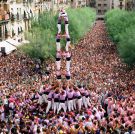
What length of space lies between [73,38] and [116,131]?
48148 mm

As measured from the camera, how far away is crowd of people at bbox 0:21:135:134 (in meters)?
26.3

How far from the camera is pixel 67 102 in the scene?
31453 millimetres

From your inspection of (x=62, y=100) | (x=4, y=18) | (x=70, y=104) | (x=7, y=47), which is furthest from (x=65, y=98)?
(x=4, y=18)

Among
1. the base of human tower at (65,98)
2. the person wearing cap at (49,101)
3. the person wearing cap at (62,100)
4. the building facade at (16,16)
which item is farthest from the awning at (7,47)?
the person wearing cap at (62,100)

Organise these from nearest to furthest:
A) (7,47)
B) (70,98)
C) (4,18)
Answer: (70,98) < (7,47) < (4,18)

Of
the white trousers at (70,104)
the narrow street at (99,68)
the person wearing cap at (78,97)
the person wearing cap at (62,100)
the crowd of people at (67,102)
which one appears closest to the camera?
the crowd of people at (67,102)

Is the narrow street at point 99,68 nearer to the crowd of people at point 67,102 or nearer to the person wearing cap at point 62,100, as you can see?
the crowd of people at point 67,102

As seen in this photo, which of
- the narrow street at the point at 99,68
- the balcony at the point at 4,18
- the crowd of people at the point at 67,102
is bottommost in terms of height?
the narrow street at the point at 99,68

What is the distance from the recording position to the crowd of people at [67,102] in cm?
2627

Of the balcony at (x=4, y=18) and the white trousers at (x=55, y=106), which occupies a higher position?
the balcony at (x=4, y=18)

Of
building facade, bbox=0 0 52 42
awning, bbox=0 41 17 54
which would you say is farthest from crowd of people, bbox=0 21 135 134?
building facade, bbox=0 0 52 42

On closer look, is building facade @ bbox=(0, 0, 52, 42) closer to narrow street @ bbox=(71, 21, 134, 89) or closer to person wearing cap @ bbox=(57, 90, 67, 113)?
narrow street @ bbox=(71, 21, 134, 89)

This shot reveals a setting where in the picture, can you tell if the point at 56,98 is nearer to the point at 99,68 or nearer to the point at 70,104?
the point at 70,104

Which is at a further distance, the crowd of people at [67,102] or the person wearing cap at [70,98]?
the person wearing cap at [70,98]
